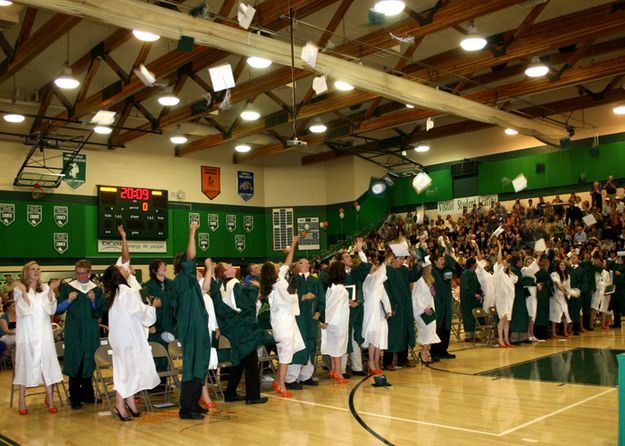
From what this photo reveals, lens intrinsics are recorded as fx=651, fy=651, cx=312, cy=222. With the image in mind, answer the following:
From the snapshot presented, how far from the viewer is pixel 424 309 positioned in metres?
10.5

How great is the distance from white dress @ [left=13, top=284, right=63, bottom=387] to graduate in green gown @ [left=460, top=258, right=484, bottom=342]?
826 cm

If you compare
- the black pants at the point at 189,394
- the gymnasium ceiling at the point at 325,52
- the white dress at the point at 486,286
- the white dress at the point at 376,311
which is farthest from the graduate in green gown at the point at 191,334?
the white dress at the point at 486,286

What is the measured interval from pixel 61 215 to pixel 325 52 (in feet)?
38.3

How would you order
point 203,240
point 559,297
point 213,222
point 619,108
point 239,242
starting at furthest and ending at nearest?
point 239,242 < point 213,222 < point 203,240 < point 619,108 < point 559,297

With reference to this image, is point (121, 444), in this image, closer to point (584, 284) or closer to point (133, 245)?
point (584, 284)

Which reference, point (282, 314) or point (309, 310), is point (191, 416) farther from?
point (309, 310)

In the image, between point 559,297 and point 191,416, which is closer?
point 191,416

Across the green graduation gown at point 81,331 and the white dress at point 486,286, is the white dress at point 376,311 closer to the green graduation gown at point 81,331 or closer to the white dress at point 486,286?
the green graduation gown at point 81,331

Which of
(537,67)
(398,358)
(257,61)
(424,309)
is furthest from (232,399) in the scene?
(537,67)

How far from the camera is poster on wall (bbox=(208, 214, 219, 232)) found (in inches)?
974

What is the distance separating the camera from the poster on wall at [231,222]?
2534cm

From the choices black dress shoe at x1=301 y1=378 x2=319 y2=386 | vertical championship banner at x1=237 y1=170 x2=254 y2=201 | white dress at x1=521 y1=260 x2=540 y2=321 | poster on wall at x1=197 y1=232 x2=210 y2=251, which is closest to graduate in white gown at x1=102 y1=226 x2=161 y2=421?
black dress shoe at x1=301 y1=378 x2=319 y2=386

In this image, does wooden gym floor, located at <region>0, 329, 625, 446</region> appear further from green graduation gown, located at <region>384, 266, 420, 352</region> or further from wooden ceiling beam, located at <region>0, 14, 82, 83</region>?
wooden ceiling beam, located at <region>0, 14, 82, 83</region>

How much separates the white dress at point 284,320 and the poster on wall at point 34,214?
14.5 meters
